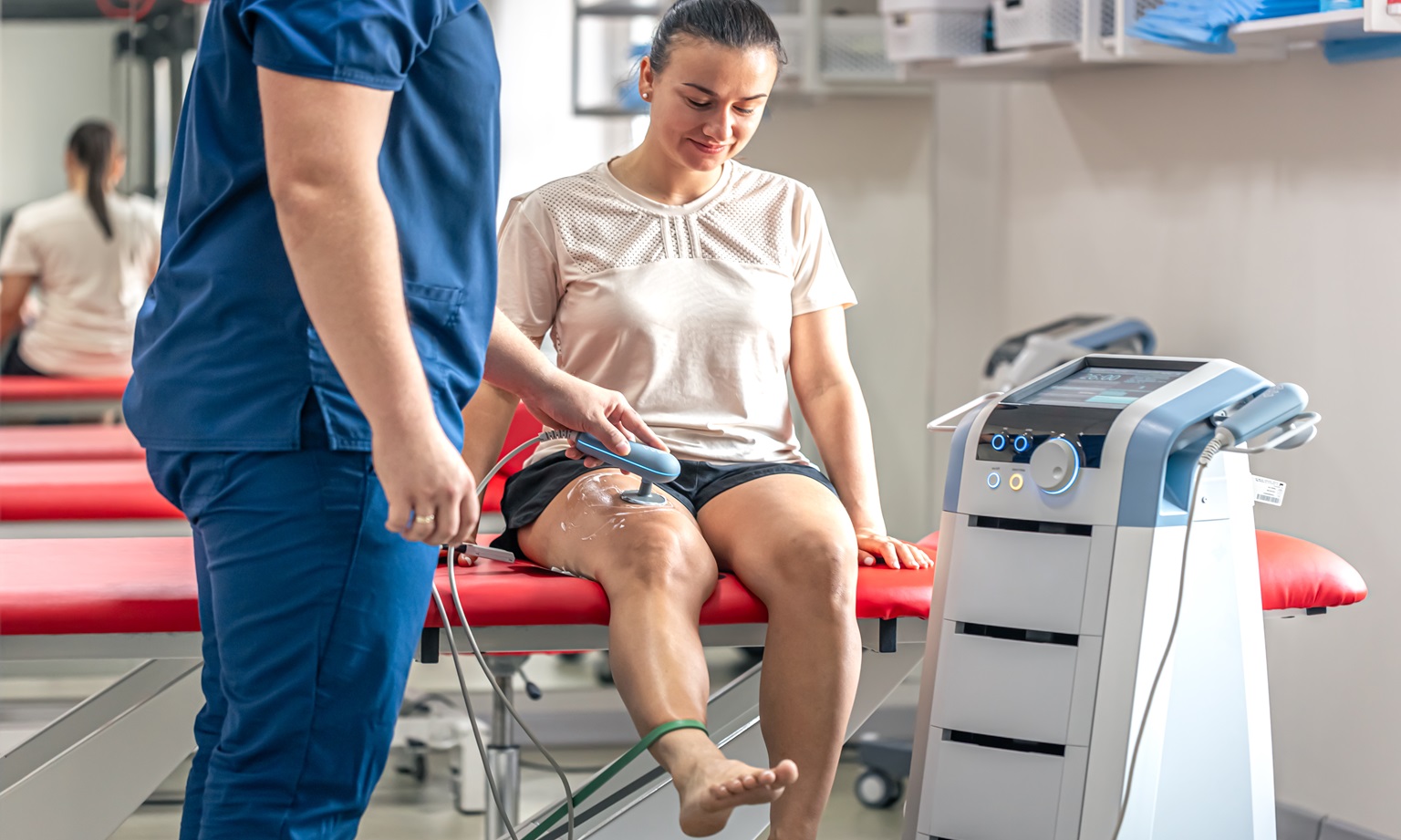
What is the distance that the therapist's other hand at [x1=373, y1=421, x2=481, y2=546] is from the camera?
3.95 feet

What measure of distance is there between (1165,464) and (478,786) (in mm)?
1743

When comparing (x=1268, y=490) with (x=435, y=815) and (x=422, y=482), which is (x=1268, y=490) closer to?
(x=422, y=482)

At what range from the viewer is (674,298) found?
6.44ft

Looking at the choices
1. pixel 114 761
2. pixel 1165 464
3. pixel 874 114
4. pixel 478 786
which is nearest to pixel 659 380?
pixel 1165 464

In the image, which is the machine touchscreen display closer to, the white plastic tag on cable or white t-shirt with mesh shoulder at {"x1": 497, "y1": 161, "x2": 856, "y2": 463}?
the white plastic tag on cable

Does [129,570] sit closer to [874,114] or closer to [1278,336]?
[1278,336]

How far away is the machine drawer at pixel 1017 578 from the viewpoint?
1.65 metres

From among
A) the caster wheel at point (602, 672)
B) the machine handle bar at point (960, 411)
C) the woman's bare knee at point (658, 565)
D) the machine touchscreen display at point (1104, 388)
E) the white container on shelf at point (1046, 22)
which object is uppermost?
the white container on shelf at point (1046, 22)

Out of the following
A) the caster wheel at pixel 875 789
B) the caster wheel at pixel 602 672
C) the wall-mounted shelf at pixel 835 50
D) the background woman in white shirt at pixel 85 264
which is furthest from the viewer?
the background woman in white shirt at pixel 85 264

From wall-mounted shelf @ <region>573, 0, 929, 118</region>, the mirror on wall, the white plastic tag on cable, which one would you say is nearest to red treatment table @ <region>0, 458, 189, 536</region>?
wall-mounted shelf @ <region>573, 0, 929, 118</region>

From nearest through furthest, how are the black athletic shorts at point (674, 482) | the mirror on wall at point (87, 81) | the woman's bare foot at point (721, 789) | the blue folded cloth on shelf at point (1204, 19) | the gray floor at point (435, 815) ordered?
the woman's bare foot at point (721, 789)
the black athletic shorts at point (674, 482)
the blue folded cloth on shelf at point (1204, 19)
the gray floor at point (435, 815)
the mirror on wall at point (87, 81)

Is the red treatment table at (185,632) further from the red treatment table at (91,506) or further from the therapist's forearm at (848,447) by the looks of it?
the red treatment table at (91,506)

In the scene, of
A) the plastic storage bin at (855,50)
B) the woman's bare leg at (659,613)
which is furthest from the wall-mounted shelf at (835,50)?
the woman's bare leg at (659,613)

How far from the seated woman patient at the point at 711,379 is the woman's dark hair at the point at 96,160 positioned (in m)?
3.53
